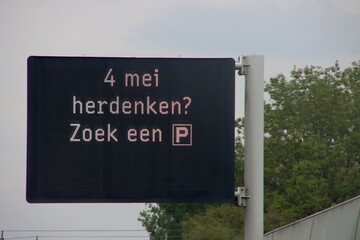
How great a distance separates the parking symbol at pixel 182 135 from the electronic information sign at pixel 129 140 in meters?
0.01

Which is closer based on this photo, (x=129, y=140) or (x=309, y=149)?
(x=129, y=140)

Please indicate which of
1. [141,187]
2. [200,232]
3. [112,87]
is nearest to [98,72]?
[112,87]

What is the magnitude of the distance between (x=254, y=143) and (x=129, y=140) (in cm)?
192

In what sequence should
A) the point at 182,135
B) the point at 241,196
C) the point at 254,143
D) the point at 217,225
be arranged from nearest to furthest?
the point at 182,135, the point at 241,196, the point at 254,143, the point at 217,225

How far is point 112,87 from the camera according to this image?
711 inches

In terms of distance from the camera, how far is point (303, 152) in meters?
76.9

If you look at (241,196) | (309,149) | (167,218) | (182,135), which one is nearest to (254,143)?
(241,196)

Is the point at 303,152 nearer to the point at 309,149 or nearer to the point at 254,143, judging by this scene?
the point at 309,149

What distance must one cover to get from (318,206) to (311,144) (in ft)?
14.1

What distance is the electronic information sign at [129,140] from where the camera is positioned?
18.0 meters

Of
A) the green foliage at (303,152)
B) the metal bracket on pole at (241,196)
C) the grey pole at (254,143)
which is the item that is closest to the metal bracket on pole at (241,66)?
the grey pole at (254,143)

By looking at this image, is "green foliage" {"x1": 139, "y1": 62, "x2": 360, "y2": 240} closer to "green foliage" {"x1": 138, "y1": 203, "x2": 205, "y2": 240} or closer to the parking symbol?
"green foliage" {"x1": 138, "y1": 203, "x2": 205, "y2": 240}

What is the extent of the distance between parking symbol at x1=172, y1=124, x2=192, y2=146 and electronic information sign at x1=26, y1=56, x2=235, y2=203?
0.01 m

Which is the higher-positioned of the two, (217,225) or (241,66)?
(241,66)
